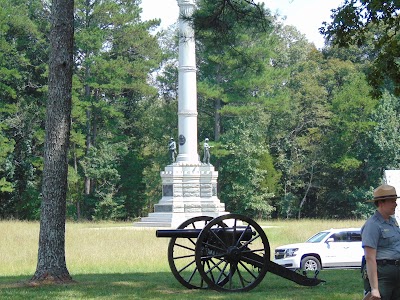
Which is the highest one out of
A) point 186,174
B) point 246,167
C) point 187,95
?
point 187,95

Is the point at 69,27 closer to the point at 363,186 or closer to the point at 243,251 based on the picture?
the point at 243,251

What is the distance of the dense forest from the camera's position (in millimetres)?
52094

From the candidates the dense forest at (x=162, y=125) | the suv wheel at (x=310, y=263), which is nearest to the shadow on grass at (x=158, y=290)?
the suv wheel at (x=310, y=263)

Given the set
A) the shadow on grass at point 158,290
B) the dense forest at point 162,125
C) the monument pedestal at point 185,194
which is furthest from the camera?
the dense forest at point 162,125

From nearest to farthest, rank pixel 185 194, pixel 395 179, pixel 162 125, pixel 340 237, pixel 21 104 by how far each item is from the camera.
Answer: pixel 395 179
pixel 340 237
pixel 185 194
pixel 21 104
pixel 162 125

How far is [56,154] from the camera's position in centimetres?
1469

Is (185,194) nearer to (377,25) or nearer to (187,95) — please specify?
(187,95)

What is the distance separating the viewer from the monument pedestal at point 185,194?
43594 millimetres

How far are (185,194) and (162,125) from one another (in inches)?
503

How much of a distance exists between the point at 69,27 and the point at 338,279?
655 cm

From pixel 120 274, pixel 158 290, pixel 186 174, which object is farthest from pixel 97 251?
pixel 186 174

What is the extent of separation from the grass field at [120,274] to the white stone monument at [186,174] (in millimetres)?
8433

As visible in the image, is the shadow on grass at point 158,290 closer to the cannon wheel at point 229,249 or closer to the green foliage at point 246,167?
the cannon wheel at point 229,249

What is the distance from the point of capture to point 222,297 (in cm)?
1232
